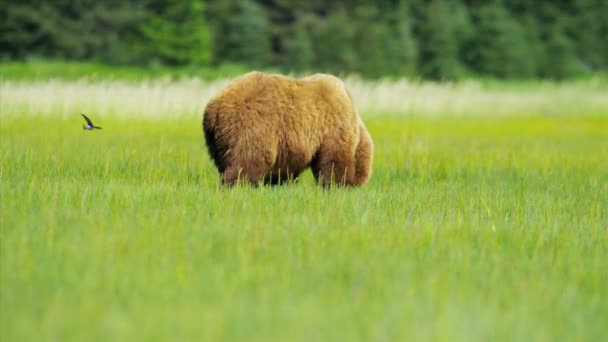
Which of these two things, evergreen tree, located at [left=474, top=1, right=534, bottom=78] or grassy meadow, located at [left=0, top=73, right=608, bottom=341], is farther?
evergreen tree, located at [left=474, top=1, right=534, bottom=78]

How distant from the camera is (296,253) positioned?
4520 mm

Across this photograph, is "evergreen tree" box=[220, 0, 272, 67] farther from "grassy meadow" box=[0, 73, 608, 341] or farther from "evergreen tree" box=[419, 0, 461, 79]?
"grassy meadow" box=[0, 73, 608, 341]

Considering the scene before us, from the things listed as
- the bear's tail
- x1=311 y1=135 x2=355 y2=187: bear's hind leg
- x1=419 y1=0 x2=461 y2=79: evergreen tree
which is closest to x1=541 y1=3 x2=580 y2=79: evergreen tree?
x1=419 y1=0 x2=461 y2=79: evergreen tree

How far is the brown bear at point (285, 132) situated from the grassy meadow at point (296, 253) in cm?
26

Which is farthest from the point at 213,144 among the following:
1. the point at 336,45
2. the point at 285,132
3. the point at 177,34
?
the point at 336,45

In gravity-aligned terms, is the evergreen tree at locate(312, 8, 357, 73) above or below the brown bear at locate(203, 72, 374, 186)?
below

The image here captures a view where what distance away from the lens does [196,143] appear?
11695 mm

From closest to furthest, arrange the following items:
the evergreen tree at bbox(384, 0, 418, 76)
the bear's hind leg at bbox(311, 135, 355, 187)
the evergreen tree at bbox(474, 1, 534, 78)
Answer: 1. the bear's hind leg at bbox(311, 135, 355, 187)
2. the evergreen tree at bbox(384, 0, 418, 76)
3. the evergreen tree at bbox(474, 1, 534, 78)

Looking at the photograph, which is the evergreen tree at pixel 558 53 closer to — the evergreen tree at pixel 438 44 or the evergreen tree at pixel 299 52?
the evergreen tree at pixel 438 44

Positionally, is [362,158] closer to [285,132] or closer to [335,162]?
[335,162]

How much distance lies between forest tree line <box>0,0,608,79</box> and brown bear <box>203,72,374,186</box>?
26.3 meters

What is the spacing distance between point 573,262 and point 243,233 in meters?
1.74

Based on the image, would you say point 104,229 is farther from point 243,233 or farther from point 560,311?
point 560,311

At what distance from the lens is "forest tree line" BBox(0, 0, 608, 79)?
123ft
